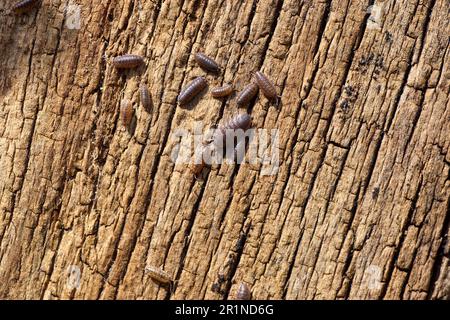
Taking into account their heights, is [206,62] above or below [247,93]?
above

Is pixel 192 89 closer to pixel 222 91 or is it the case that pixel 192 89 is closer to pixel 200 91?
pixel 200 91

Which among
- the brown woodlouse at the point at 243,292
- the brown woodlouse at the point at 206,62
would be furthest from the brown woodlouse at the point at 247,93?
the brown woodlouse at the point at 243,292

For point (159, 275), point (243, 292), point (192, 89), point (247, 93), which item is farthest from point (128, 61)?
point (243, 292)

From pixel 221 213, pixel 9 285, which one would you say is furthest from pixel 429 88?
pixel 9 285

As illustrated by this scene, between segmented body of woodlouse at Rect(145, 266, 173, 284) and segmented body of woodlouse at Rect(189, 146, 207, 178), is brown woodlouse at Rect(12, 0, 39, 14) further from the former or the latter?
segmented body of woodlouse at Rect(145, 266, 173, 284)

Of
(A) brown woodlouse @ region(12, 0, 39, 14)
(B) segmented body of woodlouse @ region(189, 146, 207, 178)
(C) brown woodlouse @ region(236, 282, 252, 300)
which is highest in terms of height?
(A) brown woodlouse @ region(12, 0, 39, 14)

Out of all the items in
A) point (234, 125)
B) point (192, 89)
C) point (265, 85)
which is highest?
point (265, 85)

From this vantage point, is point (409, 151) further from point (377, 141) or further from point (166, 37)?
point (166, 37)

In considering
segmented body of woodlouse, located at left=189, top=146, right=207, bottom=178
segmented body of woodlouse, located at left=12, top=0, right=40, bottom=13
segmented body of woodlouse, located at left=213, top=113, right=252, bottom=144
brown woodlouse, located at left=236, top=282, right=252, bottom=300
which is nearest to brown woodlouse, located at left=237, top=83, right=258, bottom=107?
segmented body of woodlouse, located at left=213, top=113, right=252, bottom=144
